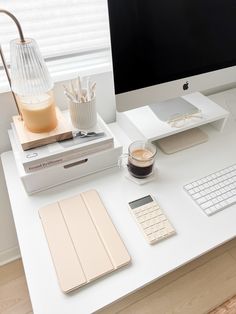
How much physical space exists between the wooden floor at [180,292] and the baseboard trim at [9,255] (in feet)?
0.09

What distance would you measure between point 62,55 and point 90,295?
2.57ft

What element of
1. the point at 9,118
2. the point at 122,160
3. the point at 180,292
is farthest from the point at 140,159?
the point at 180,292

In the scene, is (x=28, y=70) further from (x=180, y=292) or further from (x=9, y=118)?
(x=180, y=292)

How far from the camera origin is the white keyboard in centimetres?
72

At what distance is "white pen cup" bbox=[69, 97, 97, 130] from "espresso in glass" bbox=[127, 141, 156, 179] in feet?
0.54

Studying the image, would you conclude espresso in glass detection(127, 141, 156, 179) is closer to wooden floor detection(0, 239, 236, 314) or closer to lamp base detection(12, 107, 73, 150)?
lamp base detection(12, 107, 73, 150)

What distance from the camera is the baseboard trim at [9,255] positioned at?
4.22 feet

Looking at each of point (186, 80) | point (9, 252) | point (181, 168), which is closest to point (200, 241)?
point (181, 168)

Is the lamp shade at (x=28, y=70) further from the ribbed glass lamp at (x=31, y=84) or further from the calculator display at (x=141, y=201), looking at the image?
the calculator display at (x=141, y=201)

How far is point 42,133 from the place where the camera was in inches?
30.3

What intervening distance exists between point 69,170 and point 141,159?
0.76ft

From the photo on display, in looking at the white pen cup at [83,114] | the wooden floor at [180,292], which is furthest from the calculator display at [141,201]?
the wooden floor at [180,292]

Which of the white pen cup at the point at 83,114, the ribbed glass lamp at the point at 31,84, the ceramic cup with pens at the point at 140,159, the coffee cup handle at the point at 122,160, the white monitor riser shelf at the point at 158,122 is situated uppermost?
the ribbed glass lamp at the point at 31,84

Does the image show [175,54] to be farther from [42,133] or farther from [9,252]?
[9,252]
